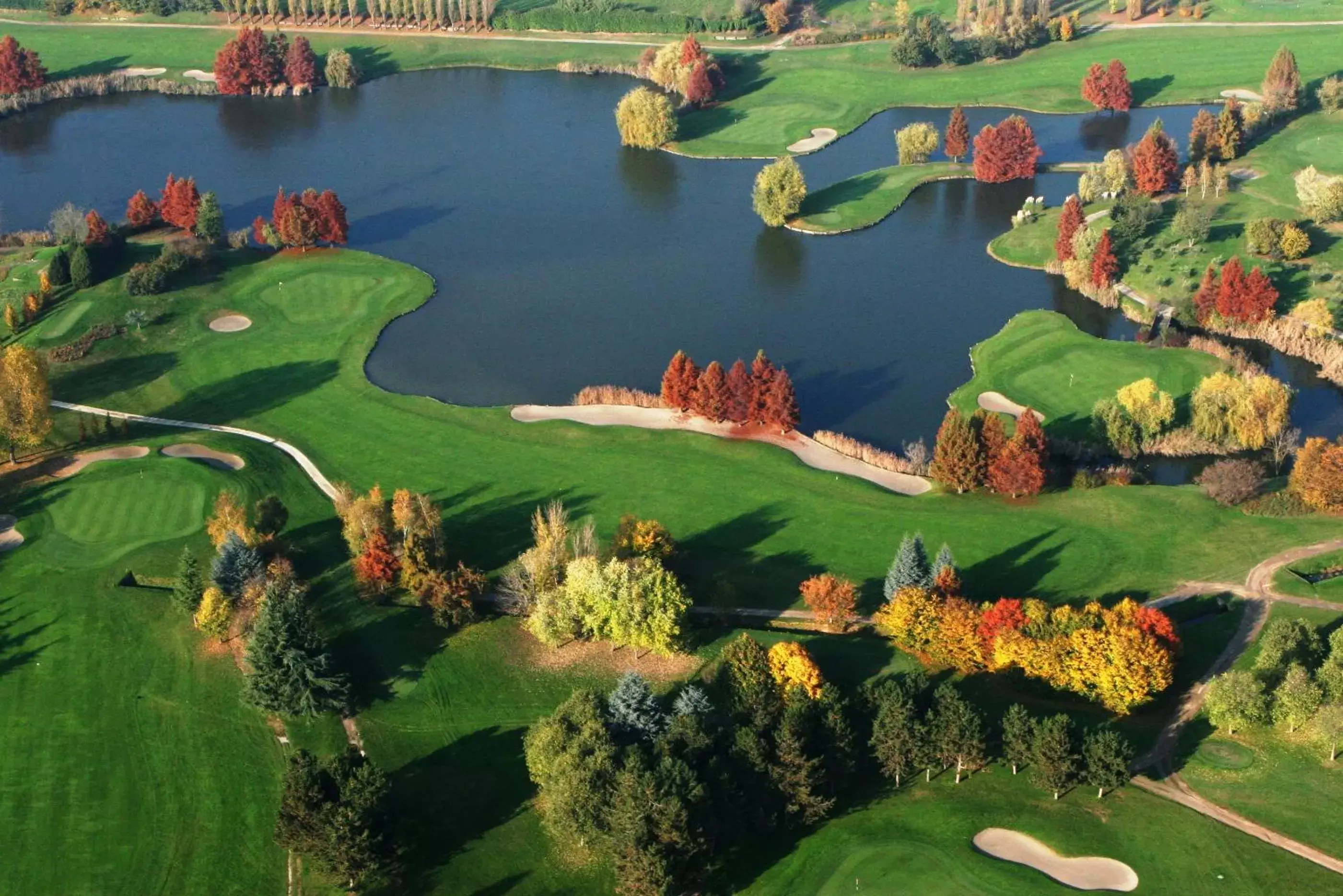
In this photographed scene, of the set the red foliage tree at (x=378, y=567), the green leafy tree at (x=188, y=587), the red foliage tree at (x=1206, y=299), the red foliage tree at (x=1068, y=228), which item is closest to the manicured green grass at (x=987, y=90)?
the red foliage tree at (x=1068, y=228)

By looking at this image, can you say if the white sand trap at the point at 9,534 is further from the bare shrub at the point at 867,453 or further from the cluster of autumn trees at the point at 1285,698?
the cluster of autumn trees at the point at 1285,698

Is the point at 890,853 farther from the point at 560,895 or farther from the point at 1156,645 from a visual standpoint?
the point at 1156,645

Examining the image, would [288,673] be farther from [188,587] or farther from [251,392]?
[251,392]

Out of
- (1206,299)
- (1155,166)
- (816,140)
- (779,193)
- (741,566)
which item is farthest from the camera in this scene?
(816,140)

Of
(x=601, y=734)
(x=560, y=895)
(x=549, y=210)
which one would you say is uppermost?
(x=549, y=210)

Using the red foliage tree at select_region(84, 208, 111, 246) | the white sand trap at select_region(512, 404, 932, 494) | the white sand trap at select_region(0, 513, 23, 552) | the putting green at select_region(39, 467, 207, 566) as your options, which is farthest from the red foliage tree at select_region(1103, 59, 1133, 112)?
the white sand trap at select_region(0, 513, 23, 552)

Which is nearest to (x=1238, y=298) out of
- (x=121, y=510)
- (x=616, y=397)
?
(x=616, y=397)

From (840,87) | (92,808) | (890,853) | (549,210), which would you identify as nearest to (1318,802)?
(890,853)
